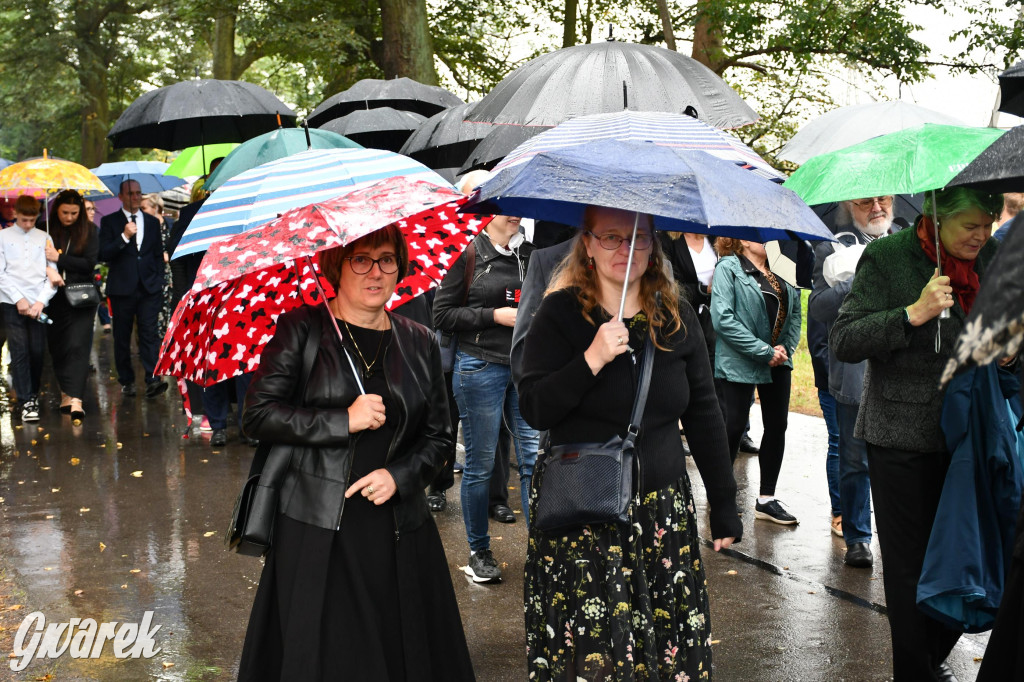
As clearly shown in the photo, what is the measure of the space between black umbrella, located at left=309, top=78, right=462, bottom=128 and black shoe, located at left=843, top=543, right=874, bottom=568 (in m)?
8.56

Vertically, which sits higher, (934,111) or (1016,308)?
(934,111)

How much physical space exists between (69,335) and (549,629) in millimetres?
8762

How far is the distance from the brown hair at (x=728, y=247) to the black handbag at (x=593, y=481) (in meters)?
3.91

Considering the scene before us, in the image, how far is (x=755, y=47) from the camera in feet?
61.7

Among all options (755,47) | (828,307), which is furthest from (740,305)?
(755,47)

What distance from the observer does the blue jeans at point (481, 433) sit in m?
5.86

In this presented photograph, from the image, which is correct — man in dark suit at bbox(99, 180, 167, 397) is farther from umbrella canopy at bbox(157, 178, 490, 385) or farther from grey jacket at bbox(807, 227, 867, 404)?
umbrella canopy at bbox(157, 178, 490, 385)

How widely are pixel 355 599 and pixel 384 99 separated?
34.3 ft

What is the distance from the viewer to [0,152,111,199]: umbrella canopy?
10031 millimetres

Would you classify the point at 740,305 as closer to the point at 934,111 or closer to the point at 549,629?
the point at 934,111

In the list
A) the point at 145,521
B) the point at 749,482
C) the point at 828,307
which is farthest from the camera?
the point at 749,482

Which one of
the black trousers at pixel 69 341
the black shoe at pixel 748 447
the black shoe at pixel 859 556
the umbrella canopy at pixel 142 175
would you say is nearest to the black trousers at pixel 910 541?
the black shoe at pixel 859 556

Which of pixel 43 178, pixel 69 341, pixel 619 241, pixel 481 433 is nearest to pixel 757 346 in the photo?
pixel 481 433

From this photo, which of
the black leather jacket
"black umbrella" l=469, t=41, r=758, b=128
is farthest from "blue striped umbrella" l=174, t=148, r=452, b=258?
"black umbrella" l=469, t=41, r=758, b=128
